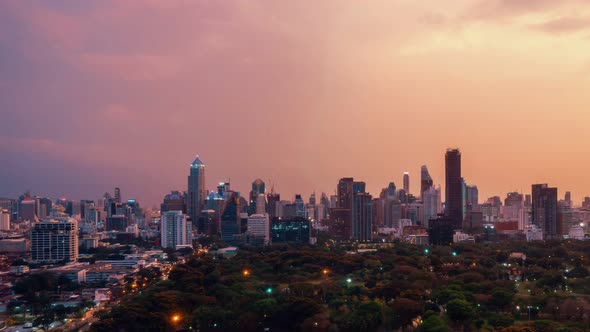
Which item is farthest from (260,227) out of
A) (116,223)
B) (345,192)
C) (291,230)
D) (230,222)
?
(116,223)

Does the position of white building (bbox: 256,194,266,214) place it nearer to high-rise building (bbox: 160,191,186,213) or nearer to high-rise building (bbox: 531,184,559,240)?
high-rise building (bbox: 160,191,186,213)

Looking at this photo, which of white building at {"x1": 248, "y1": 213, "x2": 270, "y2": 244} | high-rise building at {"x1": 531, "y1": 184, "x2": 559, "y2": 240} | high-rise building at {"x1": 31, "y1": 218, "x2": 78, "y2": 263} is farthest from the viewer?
A: high-rise building at {"x1": 531, "y1": 184, "x2": 559, "y2": 240}

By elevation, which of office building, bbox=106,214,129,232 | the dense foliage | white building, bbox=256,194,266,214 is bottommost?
office building, bbox=106,214,129,232

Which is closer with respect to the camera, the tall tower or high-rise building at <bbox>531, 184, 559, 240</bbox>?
high-rise building at <bbox>531, 184, 559, 240</bbox>

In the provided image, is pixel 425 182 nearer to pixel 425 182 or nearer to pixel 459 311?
pixel 425 182

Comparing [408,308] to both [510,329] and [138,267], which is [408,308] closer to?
[510,329]

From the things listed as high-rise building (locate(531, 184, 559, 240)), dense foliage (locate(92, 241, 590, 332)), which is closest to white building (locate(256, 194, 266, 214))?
high-rise building (locate(531, 184, 559, 240))
